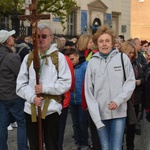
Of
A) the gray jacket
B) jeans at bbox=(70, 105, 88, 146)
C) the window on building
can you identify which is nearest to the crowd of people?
the gray jacket

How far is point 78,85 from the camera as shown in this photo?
6.25 metres

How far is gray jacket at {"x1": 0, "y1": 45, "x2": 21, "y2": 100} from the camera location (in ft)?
18.2

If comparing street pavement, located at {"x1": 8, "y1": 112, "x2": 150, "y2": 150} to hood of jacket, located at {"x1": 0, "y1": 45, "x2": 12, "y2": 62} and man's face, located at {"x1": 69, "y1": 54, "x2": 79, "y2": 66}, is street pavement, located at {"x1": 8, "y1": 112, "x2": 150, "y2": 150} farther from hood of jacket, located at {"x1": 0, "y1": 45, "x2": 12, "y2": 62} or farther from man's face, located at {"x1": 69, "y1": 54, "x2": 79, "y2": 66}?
hood of jacket, located at {"x1": 0, "y1": 45, "x2": 12, "y2": 62}

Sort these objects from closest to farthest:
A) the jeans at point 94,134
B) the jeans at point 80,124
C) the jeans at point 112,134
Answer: the jeans at point 112,134, the jeans at point 94,134, the jeans at point 80,124

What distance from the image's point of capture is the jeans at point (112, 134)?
4539mm

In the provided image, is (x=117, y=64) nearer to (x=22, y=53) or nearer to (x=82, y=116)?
(x=82, y=116)

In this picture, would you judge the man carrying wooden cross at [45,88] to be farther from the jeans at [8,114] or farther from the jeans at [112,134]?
the jeans at [8,114]

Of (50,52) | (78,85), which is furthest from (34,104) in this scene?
(78,85)

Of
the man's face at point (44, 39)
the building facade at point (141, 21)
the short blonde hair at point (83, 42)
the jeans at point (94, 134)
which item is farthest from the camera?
the building facade at point (141, 21)

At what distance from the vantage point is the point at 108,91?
4.48 meters

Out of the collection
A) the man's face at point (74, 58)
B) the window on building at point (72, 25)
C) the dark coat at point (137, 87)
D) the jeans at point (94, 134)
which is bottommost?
the jeans at point (94, 134)

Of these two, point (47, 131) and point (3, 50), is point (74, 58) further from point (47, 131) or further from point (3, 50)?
point (47, 131)

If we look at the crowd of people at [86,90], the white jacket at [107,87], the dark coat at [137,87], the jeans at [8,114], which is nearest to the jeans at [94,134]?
the crowd of people at [86,90]

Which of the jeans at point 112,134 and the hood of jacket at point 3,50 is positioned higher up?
the hood of jacket at point 3,50
